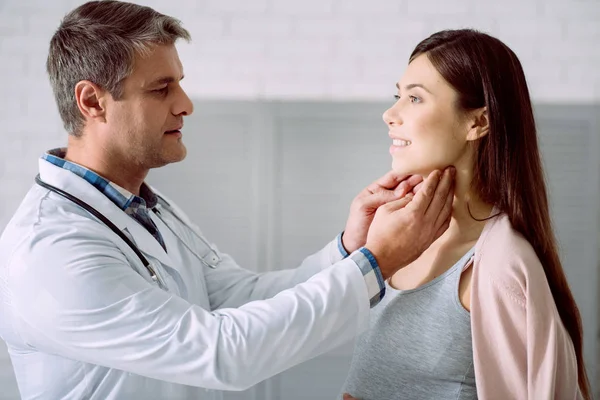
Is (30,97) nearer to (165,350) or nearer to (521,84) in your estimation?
(165,350)

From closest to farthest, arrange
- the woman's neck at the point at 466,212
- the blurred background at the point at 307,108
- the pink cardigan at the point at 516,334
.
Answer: the pink cardigan at the point at 516,334
the woman's neck at the point at 466,212
the blurred background at the point at 307,108

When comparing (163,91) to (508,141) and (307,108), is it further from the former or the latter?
(307,108)

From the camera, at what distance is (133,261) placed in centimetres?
134

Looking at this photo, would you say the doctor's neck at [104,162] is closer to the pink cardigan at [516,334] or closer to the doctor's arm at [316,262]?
the doctor's arm at [316,262]

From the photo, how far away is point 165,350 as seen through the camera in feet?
3.94

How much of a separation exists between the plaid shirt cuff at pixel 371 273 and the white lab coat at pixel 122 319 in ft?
0.05

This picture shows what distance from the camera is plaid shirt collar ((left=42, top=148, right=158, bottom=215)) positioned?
4.66 feet

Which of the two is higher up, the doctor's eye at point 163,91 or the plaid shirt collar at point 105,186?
the doctor's eye at point 163,91

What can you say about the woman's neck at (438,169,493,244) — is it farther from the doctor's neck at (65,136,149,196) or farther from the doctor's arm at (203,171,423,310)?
the doctor's neck at (65,136,149,196)

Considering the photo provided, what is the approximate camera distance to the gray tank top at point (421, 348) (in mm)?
1312

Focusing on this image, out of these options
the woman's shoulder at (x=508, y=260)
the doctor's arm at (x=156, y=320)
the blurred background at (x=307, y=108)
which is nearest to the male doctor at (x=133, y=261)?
the doctor's arm at (x=156, y=320)

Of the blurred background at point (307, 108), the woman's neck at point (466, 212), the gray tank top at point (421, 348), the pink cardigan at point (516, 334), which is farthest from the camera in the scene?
the blurred background at point (307, 108)

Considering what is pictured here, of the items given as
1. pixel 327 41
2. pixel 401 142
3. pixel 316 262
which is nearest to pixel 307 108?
pixel 327 41

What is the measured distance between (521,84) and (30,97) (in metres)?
1.75
